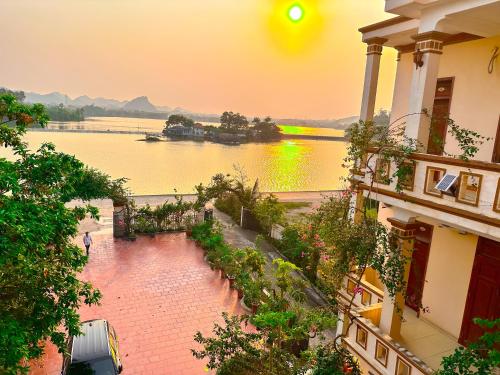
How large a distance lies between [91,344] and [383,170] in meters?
6.54

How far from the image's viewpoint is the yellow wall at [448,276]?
6.07 metres

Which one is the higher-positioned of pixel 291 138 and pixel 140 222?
pixel 291 138

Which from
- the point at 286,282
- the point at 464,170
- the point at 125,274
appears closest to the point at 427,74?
the point at 464,170

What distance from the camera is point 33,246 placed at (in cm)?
402

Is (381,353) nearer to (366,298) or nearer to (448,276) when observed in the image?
(366,298)

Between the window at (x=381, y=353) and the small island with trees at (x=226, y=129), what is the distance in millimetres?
41421

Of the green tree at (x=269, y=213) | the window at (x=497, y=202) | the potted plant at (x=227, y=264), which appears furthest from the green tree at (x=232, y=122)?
the window at (x=497, y=202)

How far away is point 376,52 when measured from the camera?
7.00 metres

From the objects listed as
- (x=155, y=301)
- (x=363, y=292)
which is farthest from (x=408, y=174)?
(x=155, y=301)

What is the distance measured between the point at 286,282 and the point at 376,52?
5350 millimetres

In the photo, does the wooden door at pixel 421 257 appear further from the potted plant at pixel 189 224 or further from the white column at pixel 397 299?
the potted plant at pixel 189 224

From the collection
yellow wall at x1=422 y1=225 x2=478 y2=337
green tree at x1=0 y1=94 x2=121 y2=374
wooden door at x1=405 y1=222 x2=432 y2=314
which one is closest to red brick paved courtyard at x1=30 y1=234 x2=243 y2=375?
green tree at x1=0 y1=94 x2=121 y2=374

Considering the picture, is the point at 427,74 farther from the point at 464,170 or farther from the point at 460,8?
the point at 464,170

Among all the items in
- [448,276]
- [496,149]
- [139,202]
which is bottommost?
[139,202]
